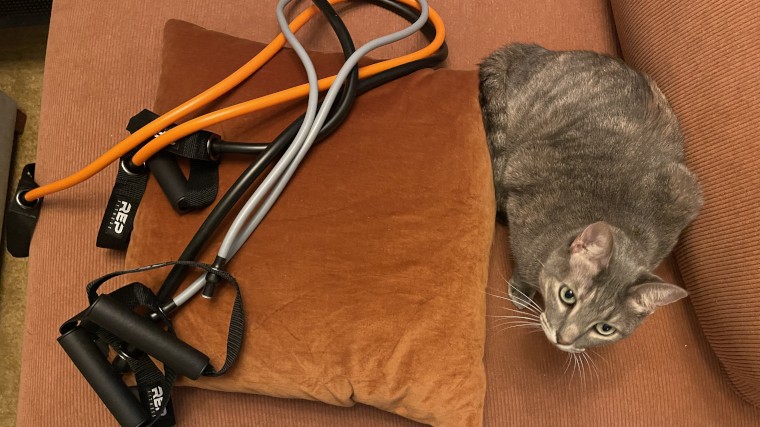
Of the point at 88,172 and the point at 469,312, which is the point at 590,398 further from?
the point at 88,172

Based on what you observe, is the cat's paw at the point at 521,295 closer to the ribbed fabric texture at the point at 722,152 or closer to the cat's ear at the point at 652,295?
the cat's ear at the point at 652,295

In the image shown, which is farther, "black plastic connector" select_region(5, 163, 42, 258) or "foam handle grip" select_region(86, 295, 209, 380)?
"black plastic connector" select_region(5, 163, 42, 258)

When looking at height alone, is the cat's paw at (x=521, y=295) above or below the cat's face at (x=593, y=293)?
below

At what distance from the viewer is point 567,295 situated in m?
0.91

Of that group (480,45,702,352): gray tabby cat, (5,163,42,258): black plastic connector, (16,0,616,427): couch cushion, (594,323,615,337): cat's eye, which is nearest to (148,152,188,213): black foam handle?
(16,0,616,427): couch cushion

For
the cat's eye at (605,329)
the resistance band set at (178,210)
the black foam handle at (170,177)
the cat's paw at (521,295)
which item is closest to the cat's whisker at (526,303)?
the cat's paw at (521,295)

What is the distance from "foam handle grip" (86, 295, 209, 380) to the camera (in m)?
0.77

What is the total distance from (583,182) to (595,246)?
18 centimetres

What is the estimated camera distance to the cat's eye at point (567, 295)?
904 mm

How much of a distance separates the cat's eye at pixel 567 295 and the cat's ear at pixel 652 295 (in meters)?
0.09

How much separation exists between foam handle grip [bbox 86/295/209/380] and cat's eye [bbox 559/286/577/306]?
62 cm

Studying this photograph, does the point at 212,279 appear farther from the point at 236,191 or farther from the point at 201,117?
the point at 201,117

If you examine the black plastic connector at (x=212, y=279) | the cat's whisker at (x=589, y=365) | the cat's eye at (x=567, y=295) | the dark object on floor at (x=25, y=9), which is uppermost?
the dark object on floor at (x=25, y=9)

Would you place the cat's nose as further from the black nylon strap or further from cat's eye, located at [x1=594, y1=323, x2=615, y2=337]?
the black nylon strap
